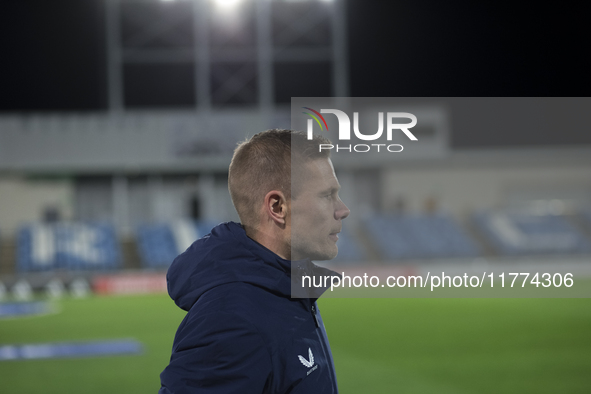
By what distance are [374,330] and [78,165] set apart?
68.9 feet

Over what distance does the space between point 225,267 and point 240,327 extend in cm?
21

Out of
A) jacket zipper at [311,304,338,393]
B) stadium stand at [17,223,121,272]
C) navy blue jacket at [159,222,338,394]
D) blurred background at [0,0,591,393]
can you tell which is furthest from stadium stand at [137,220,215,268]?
navy blue jacket at [159,222,338,394]

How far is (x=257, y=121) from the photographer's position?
31984mm

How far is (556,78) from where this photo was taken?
1231 inches

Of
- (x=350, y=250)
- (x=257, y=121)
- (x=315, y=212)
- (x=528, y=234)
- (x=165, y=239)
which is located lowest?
(x=350, y=250)

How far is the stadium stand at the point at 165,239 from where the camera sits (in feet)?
97.7

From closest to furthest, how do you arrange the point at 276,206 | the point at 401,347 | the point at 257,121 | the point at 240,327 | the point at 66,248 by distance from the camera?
the point at 240,327 → the point at 276,206 → the point at 401,347 → the point at 66,248 → the point at 257,121

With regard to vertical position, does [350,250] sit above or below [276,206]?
below

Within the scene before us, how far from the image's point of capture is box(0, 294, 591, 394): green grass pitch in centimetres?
898

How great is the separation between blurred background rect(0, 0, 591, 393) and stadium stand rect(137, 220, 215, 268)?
3.6 inches

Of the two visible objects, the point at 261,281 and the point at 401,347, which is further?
the point at 401,347

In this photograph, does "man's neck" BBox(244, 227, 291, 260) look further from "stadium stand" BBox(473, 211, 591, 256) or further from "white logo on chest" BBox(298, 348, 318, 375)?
"stadium stand" BBox(473, 211, 591, 256)

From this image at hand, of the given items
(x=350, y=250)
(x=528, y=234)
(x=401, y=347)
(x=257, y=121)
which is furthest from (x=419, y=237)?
(x=401, y=347)

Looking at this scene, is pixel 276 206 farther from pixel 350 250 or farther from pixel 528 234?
pixel 528 234
